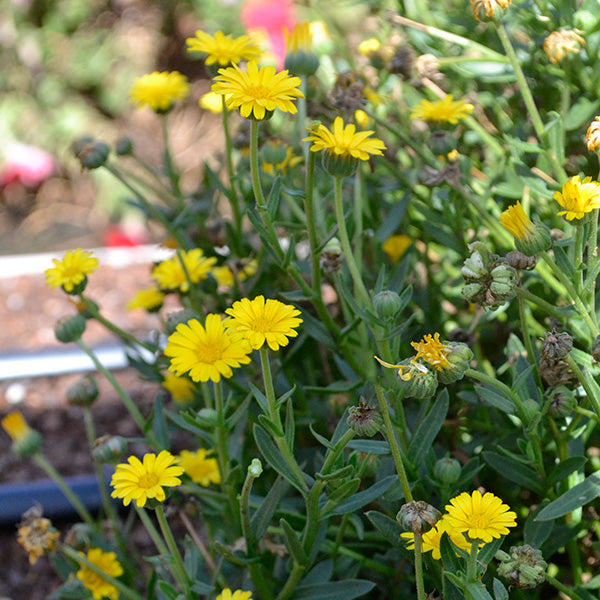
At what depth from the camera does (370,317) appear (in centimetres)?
63

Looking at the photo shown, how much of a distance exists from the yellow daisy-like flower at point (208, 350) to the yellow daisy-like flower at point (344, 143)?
0.53ft

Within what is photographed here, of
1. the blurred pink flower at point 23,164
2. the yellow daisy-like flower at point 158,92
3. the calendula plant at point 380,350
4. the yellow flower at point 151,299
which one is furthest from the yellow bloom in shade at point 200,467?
the blurred pink flower at point 23,164

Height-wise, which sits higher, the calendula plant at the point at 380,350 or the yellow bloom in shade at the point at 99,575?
the calendula plant at the point at 380,350

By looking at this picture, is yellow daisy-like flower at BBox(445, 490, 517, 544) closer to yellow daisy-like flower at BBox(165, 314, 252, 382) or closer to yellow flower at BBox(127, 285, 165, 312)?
yellow daisy-like flower at BBox(165, 314, 252, 382)

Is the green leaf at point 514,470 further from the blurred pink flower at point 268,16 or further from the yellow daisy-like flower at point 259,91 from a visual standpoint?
the blurred pink flower at point 268,16

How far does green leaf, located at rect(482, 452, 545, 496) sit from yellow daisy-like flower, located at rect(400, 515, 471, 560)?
0.11 metres

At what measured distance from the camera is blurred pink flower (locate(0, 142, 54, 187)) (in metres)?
2.59

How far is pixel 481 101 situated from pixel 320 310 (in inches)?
19.6

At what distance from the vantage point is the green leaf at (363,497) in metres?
0.60

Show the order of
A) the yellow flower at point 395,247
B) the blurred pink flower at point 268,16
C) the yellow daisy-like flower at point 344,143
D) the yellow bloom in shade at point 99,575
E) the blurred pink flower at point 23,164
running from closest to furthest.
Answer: the yellow daisy-like flower at point 344,143 < the yellow bloom in shade at point 99,575 < the yellow flower at point 395,247 < the blurred pink flower at point 268,16 < the blurred pink flower at point 23,164

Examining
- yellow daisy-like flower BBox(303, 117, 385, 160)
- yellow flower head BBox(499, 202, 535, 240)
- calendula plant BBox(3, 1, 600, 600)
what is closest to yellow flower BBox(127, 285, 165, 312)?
calendula plant BBox(3, 1, 600, 600)

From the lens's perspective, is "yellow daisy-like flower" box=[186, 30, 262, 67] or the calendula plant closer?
the calendula plant

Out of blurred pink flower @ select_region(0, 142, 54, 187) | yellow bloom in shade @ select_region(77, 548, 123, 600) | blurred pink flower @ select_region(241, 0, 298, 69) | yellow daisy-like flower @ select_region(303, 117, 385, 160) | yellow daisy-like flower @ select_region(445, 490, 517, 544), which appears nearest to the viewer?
yellow daisy-like flower @ select_region(445, 490, 517, 544)

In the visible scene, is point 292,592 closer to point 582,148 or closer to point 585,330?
point 585,330
